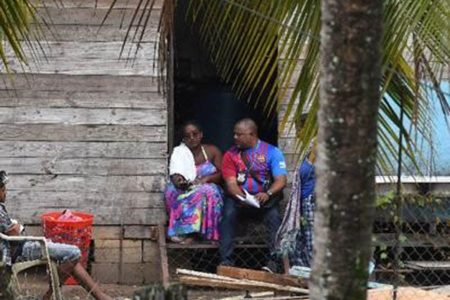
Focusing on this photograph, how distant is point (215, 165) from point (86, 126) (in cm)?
127

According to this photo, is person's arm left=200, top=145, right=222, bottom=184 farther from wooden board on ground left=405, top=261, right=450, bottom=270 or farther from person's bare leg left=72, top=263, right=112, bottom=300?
wooden board on ground left=405, top=261, right=450, bottom=270

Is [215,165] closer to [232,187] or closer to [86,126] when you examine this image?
[232,187]

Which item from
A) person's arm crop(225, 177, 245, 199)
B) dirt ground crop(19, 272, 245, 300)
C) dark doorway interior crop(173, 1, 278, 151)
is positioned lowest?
dirt ground crop(19, 272, 245, 300)

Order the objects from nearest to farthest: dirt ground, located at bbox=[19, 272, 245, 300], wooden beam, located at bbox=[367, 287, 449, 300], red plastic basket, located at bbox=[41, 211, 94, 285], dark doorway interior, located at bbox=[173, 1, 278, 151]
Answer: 1. wooden beam, located at bbox=[367, 287, 449, 300]
2. dirt ground, located at bbox=[19, 272, 245, 300]
3. red plastic basket, located at bbox=[41, 211, 94, 285]
4. dark doorway interior, located at bbox=[173, 1, 278, 151]

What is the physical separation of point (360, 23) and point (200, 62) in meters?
9.78

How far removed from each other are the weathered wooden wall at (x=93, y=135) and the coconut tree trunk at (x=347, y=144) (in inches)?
259

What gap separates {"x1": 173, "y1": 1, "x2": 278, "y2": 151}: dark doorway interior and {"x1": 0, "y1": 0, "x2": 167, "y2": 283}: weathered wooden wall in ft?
3.94

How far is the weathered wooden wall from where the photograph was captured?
9273mm

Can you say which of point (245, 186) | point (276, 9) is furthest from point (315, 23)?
point (245, 186)

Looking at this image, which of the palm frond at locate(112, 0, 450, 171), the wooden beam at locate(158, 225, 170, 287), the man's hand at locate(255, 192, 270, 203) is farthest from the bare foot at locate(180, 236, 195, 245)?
the palm frond at locate(112, 0, 450, 171)

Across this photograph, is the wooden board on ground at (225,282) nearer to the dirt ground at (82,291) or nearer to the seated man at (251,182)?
the dirt ground at (82,291)

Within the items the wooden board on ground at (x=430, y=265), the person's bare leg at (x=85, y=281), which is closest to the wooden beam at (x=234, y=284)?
the person's bare leg at (x=85, y=281)

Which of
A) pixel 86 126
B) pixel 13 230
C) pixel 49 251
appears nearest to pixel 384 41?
pixel 49 251

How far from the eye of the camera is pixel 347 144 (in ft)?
9.04
